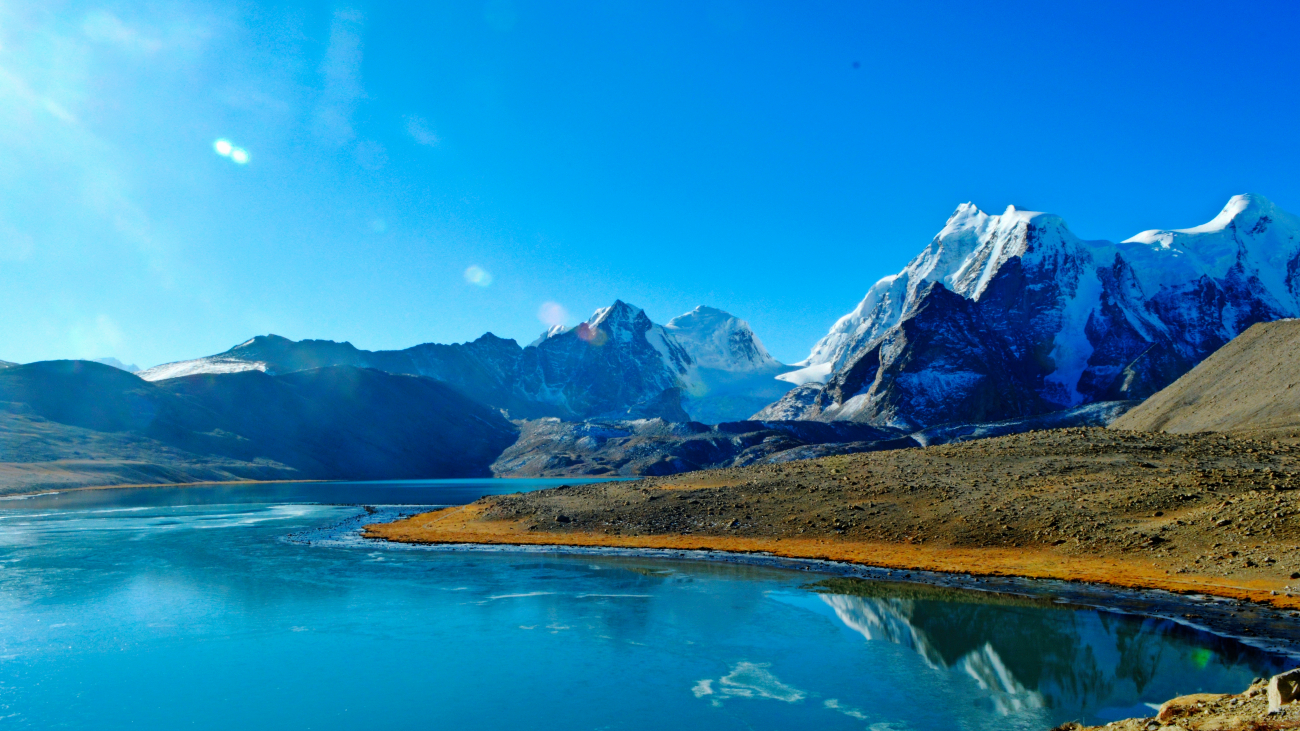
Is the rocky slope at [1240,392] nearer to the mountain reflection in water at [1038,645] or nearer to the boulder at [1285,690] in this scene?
the mountain reflection in water at [1038,645]

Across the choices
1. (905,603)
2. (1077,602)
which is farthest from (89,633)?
(1077,602)

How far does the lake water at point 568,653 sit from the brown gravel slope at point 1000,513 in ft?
34.0

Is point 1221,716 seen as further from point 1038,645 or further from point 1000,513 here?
point 1000,513

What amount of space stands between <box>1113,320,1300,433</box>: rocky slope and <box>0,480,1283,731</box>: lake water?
6086 centimetres

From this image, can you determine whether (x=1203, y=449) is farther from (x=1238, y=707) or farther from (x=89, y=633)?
(x=89, y=633)

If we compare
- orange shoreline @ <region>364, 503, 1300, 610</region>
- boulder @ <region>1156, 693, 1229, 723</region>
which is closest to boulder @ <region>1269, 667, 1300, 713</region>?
boulder @ <region>1156, 693, 1229, 723</region>

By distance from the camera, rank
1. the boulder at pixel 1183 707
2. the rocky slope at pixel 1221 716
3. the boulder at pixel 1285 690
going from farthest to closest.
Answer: the boulder at pixel 1183 707 → the boulder at pixel 1285 690 → the rocky slope at pixel 1221 716

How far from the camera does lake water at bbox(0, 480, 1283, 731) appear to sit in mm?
24438

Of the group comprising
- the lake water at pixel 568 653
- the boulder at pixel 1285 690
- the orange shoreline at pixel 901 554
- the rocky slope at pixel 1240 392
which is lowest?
the lake water at pixel 568 653

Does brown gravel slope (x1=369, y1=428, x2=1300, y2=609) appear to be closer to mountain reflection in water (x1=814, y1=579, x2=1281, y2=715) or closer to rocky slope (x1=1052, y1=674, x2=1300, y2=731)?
mountain reflection in water (x1=814, y1=579, x2=1281, y2=715)

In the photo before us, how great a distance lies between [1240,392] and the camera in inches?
3501

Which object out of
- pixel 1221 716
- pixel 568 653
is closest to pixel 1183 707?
pixel 1221 716

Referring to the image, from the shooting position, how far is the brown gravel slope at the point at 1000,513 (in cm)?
4462

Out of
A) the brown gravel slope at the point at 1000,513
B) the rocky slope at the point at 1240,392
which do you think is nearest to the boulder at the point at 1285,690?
the brown gravel slope at the point at 1000,513
